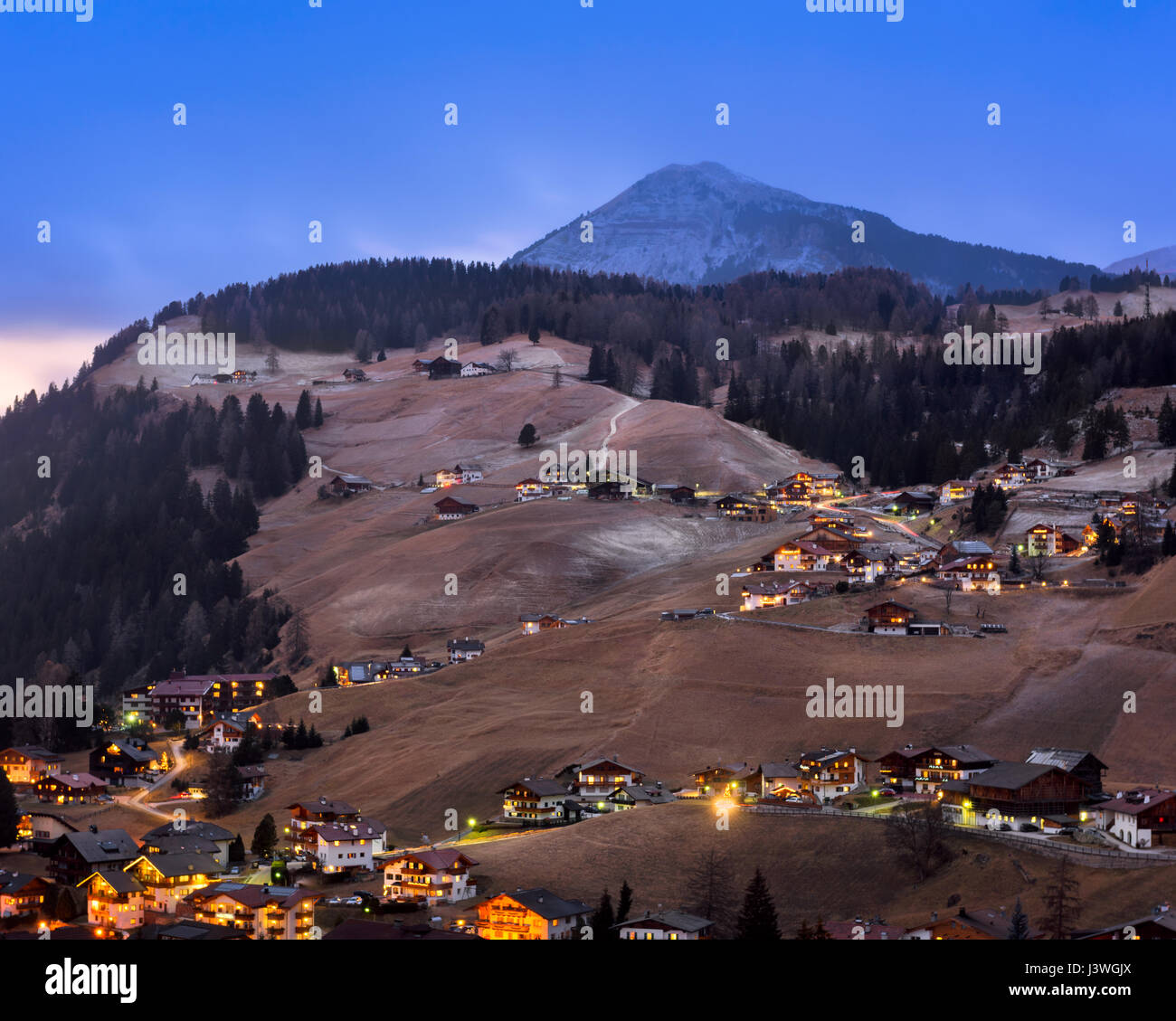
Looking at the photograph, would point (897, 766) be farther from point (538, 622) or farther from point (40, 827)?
point (40, 827)

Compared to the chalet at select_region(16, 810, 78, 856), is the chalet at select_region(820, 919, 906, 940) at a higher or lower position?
higher

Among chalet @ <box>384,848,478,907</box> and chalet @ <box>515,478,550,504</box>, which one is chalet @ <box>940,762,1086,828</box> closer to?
chalet @ <box>384,848,478,907</box>

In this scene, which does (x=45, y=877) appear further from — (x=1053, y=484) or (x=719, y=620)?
(x=1053, y=484)

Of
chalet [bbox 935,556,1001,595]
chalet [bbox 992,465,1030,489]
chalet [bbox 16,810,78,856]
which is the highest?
chalet [bbox 992,465,1030,489]

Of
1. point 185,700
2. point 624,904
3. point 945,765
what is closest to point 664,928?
point 624,904

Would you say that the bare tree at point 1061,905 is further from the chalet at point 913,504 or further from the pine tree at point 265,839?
the chalet at point 913,504

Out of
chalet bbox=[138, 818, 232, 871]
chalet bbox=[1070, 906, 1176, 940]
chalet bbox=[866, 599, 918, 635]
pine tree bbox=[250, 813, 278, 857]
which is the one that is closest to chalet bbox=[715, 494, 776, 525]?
chalet bbox=[866, 599, 918, 635]

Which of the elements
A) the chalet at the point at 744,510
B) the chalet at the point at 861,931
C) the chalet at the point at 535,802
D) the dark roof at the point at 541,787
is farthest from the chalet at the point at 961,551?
the chalet at the point at 861,931
